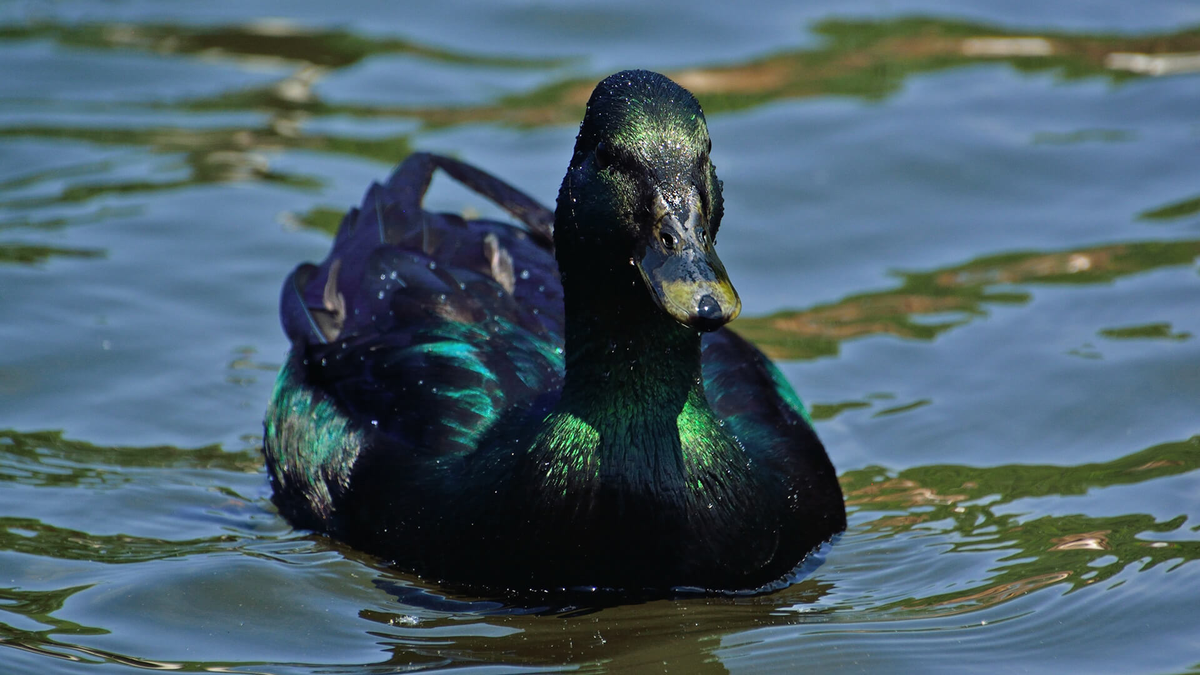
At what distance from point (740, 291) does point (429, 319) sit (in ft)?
9.78

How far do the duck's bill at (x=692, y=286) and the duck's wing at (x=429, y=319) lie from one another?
48.6 inches

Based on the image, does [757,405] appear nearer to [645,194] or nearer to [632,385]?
[632,385]

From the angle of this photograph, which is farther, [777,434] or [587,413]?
[777,434]

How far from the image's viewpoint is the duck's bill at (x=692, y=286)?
16.1ft

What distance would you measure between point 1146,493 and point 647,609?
7.27ft

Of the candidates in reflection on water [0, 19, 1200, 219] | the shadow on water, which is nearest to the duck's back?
the shadow on water

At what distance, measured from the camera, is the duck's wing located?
20.7 feet

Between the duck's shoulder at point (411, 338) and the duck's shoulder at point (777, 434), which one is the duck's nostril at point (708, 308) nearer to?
the duck's shoulder at point (777, 434)

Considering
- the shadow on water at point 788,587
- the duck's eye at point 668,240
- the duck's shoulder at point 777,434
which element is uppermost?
the duck's eye at point 668,240

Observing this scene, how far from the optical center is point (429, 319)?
6.70 meters

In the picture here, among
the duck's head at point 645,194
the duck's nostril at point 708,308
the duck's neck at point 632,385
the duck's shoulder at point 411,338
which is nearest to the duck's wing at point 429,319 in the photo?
the duck's shoulder at point 411,338

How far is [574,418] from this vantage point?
5.71m

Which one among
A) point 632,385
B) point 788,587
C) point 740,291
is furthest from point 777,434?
point 740,291

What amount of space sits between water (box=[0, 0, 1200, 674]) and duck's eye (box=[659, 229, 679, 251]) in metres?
1.31
